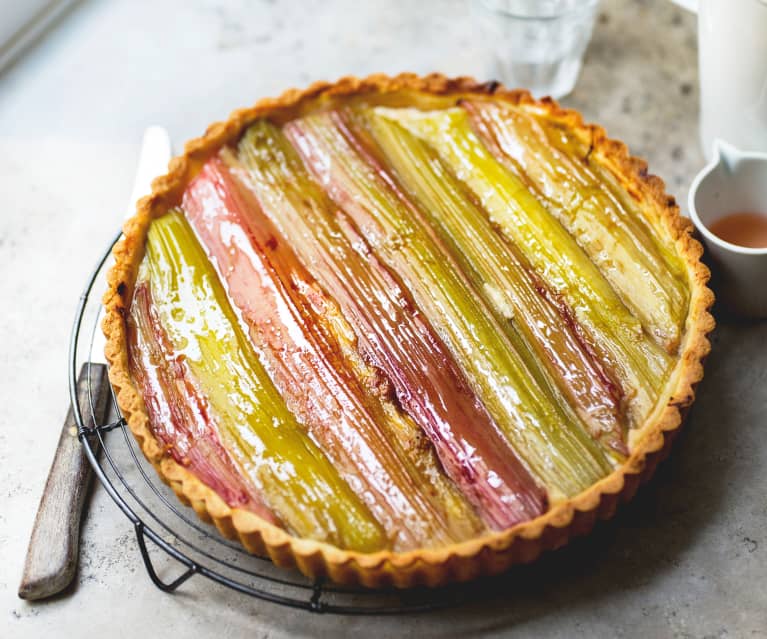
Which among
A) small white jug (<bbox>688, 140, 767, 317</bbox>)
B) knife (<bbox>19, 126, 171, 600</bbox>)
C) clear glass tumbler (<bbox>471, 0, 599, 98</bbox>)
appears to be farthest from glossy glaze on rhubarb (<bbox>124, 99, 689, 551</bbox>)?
clear glass tumbler (<bbox>471, 0, 599, 98</bbox>)

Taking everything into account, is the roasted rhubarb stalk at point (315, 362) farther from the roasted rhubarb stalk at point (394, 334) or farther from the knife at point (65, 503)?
the knife at point (65, 503)

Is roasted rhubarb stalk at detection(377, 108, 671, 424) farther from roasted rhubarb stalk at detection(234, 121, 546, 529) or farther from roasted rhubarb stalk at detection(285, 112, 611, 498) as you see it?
roasted rhubarb stalk at detection(234, 121, 546, 529)

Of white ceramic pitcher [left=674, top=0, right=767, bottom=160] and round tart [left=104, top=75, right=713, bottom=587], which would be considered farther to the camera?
white ceramic pitcher [left=674, top=0, right=767, bottom=160]

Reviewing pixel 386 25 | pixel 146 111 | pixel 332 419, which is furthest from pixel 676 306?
pixel 146 111

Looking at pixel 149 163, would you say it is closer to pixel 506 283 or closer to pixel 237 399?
pixel 237 399

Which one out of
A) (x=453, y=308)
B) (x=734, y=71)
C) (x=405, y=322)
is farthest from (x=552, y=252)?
(x=734, y=71)

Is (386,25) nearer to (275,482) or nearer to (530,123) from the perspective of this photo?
(530,123)

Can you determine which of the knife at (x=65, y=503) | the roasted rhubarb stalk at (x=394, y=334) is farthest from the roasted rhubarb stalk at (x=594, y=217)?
the knife at (x=65, y=503)
